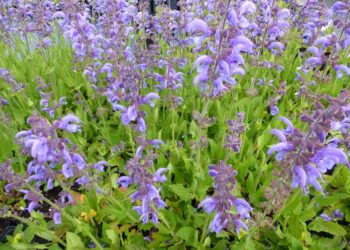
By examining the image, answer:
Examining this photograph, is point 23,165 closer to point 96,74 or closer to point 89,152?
point 89,152

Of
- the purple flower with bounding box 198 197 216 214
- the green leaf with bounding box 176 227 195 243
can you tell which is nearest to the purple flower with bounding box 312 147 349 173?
the purple flower with bounding box 198 197 216 214

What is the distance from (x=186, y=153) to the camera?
3629 millimetres

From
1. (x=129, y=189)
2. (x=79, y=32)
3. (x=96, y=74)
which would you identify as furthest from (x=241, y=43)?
(x=96, y=74)

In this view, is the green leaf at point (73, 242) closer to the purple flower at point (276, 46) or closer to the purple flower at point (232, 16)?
the purple flower at point (232, 16)

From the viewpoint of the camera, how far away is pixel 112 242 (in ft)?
8.99

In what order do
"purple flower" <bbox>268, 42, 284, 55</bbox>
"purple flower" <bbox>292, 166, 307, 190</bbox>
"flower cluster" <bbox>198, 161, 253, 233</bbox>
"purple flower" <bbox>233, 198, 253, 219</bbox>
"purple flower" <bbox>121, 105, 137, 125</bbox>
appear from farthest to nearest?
"purple flower" <bbox>268, 42, 284, 55</bbox>
"purple flower" <bbox>121, 105, 137, 125</bbox>
"purple flower" <bbox>233, 198, 253, 219</bbox>
"flower cluster" <bbox>198, 161, 253, 233</bbox>
"purple flower" <bbox>292, 166, 307, 190</bbox>

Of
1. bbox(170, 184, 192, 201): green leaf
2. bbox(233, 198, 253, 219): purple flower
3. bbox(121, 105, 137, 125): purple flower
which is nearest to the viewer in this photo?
bbox(233, 198, 253, 219): purple flower

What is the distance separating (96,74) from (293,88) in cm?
279

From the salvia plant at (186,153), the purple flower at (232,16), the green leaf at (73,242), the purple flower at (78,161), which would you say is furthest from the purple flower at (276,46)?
the green leaf at (73,242)

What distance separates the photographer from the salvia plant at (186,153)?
1.96 meters

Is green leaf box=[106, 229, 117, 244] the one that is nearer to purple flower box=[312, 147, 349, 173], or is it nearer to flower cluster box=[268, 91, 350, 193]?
flower cluster box=[268, 91, 350, 193]

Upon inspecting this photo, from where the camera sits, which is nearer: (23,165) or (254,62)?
(254,62)

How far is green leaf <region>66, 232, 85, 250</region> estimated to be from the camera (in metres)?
2.69

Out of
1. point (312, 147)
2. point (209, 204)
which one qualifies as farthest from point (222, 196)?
point (312, 147)
